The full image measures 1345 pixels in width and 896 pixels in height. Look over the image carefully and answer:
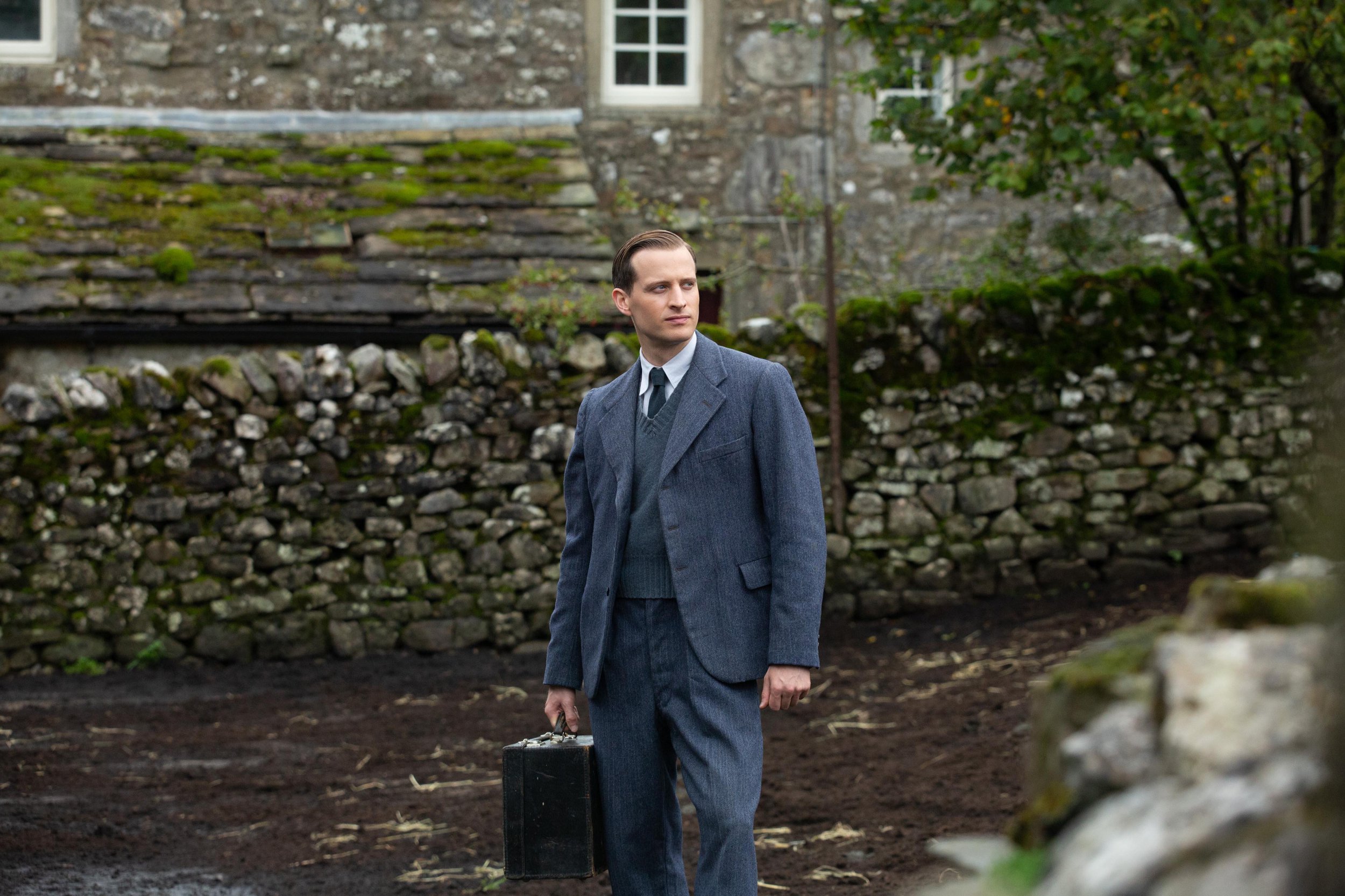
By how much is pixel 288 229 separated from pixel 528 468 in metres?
3.13

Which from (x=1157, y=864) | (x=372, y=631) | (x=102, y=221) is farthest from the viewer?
(x=102, y=221)

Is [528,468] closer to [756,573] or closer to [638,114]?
[756,573]

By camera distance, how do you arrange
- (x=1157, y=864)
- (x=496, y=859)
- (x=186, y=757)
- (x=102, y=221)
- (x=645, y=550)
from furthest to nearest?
(x=102, y=221)
(x=186, y=757)
(x=496, y=859)
(x=645, y=550)
(x=1157, y=864)

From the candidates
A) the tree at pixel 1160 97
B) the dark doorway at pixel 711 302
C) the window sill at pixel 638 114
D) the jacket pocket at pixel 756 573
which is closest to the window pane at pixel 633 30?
the window sill at pixel 638 114

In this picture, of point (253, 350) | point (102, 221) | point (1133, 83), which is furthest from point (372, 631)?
point (1133, 83)

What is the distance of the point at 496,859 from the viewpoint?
4.42 metres

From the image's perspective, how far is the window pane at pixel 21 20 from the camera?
10.8 metres

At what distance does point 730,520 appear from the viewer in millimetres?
2984

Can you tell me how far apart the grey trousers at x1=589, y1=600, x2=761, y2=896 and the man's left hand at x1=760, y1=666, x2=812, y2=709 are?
7 cm

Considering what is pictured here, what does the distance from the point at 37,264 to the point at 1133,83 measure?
23.8ft

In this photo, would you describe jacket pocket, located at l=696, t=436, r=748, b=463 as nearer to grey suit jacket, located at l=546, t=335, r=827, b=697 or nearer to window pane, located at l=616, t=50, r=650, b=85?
grey suit jacket, located at l=546, t=335, r=827, b=697

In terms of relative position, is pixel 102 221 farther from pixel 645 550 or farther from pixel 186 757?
pixel 645 550

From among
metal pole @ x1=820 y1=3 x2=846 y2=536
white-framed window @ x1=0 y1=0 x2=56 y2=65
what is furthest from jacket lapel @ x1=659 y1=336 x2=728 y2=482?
white-framed window @ x1=0 y1=0 x2=56 y2=65

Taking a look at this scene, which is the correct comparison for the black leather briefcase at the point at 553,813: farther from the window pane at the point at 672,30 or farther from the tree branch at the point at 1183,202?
the window pane at the point at 672,30
